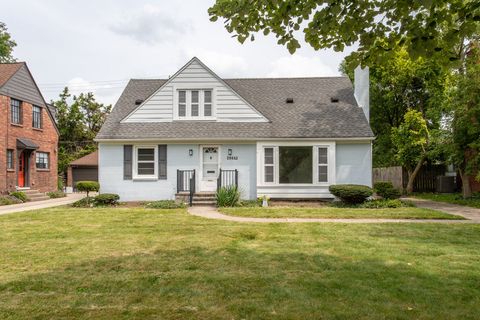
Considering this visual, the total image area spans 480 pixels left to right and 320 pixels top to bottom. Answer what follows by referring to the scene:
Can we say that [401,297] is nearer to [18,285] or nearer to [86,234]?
[18,285]

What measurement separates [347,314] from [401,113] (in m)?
24.5

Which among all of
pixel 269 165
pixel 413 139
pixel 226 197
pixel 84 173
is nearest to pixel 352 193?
pixel 269 165

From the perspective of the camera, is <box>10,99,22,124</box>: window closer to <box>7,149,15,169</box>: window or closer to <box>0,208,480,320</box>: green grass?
<box>7,149,15,169</box>: window

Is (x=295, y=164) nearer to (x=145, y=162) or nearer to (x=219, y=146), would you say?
(x=219, y=146)

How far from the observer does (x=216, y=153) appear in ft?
55.0

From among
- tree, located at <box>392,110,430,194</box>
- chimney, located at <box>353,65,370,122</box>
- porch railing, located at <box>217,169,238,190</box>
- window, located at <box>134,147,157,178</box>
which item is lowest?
porch railing, located at <box>217,169,238,190</box>

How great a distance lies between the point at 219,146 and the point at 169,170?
8.24 feet

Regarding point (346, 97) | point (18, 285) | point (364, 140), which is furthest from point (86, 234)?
point (346, 97)

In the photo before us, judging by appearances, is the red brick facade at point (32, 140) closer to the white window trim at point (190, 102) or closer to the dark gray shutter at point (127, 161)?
the dark gray shutter at point (127, 161)

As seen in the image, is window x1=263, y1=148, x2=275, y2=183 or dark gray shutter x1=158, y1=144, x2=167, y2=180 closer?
window x1=263, y1=148, x2=275, y2=183

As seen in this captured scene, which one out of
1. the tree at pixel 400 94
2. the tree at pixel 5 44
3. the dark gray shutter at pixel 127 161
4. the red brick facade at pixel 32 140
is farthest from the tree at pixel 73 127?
the tree at pixel 400 94

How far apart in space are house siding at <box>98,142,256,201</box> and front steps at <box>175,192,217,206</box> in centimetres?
86

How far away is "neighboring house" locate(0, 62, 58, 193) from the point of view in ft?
→ 64.8

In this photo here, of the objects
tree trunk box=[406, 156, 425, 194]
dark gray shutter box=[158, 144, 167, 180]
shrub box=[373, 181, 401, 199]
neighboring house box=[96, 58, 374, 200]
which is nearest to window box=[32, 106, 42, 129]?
neighboring house box=[96, 58, 374, 200]
